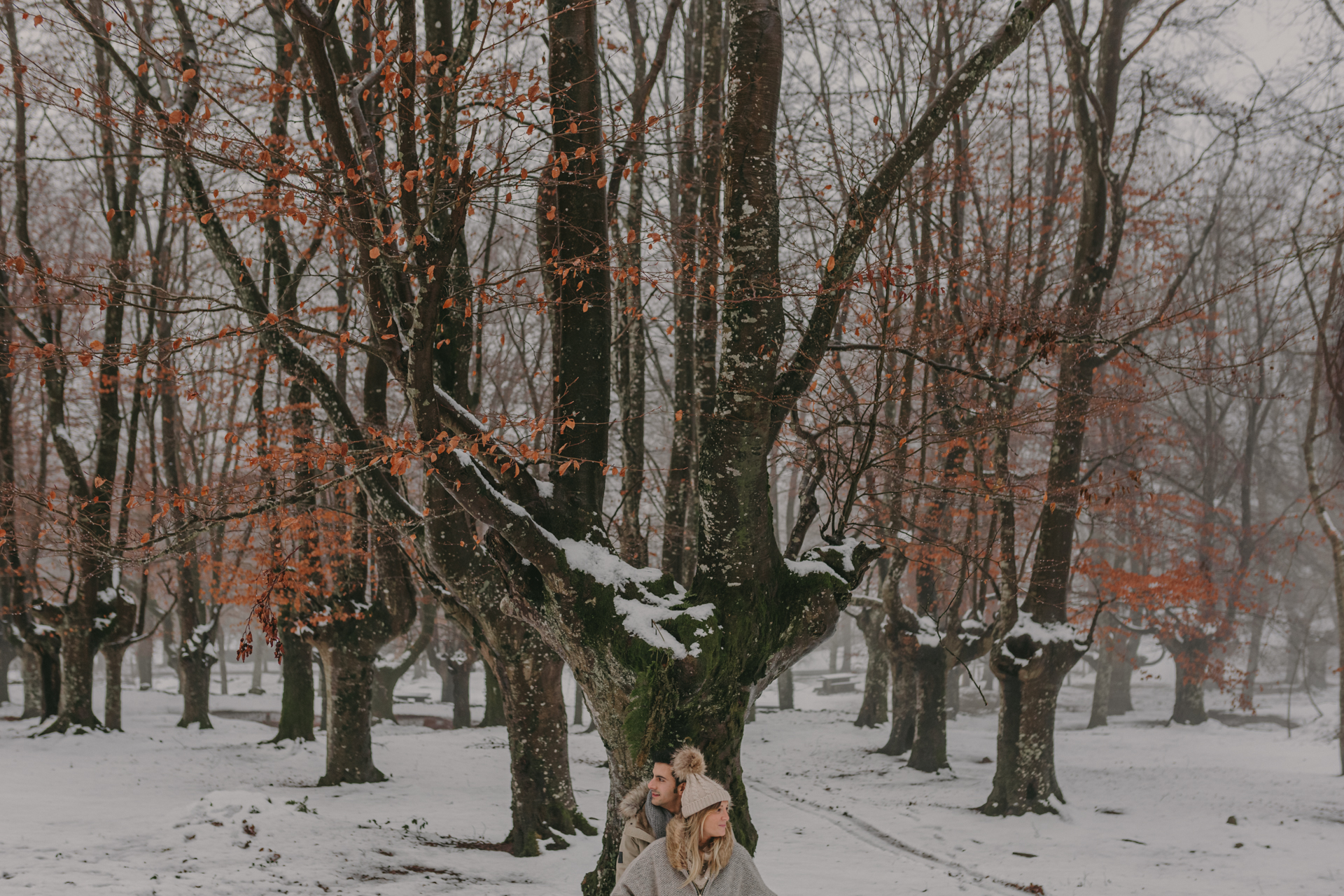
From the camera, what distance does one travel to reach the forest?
522cm

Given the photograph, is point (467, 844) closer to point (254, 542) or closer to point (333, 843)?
point (333, 843)

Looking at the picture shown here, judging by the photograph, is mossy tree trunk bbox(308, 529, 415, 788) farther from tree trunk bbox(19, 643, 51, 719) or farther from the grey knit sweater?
the grey knit sweater

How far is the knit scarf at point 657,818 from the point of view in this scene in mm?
3809

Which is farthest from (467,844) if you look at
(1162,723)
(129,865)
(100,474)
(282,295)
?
(1162,723)

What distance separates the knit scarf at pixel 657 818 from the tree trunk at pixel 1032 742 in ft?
→ 26.7

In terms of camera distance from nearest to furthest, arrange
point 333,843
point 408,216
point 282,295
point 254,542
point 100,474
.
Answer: point 408,216
point 333,843
point 282,295
point 100,474
point 254,542

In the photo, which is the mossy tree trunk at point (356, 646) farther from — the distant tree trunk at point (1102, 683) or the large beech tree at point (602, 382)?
the distant tree trunk at point (1102, 683)

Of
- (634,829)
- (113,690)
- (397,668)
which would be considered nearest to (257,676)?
(397,668)

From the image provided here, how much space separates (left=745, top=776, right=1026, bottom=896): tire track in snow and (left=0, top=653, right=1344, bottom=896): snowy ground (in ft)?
0.16

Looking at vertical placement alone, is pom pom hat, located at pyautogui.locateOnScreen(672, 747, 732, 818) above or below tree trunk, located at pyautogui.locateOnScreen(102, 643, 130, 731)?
above

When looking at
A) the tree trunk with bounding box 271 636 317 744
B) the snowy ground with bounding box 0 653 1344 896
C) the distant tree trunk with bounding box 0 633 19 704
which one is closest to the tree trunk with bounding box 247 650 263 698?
the distant tree trunk with bounding box 0 633 19 704

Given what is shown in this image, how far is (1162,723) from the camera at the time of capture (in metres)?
22.4

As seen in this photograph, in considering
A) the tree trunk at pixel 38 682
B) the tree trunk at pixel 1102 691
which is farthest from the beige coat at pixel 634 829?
the tree trunk at pixel 1102 691

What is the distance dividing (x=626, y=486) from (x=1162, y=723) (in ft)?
71.1
